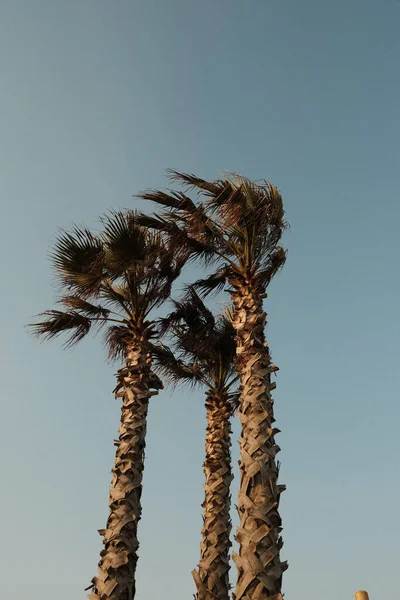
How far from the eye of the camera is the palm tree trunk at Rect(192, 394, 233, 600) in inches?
462

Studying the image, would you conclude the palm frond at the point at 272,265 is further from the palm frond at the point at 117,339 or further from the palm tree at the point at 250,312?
the palm frond at the point at 117,339

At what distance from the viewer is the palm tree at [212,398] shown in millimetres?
12141

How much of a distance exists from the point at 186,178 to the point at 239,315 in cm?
312

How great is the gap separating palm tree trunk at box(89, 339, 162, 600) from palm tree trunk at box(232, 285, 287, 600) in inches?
108

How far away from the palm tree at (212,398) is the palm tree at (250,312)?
193cm

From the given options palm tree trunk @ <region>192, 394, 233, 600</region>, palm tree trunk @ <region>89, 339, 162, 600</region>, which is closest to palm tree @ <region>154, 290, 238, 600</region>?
palm tree trunk @ <region>192, 394, 233, 600</region>

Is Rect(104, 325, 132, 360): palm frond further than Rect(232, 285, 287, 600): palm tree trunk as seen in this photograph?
Yes

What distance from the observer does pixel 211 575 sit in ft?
38.8

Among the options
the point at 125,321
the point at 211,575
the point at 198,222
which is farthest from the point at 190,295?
the point at 211,575

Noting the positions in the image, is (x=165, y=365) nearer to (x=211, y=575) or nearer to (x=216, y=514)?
(x=216, y=514)

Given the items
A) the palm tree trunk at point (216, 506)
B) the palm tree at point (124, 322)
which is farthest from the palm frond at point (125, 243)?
the palm tree trunk at point (216, 506)

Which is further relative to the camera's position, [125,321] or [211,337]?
[211,337]

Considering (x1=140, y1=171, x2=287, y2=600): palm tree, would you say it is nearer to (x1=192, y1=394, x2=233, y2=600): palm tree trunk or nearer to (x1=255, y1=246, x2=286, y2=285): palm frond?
(x1=255, y1=246, x2=286, y2=285): palm frond

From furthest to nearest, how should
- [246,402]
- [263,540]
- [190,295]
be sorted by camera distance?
[190,295]
[246,402]
[263,540]
